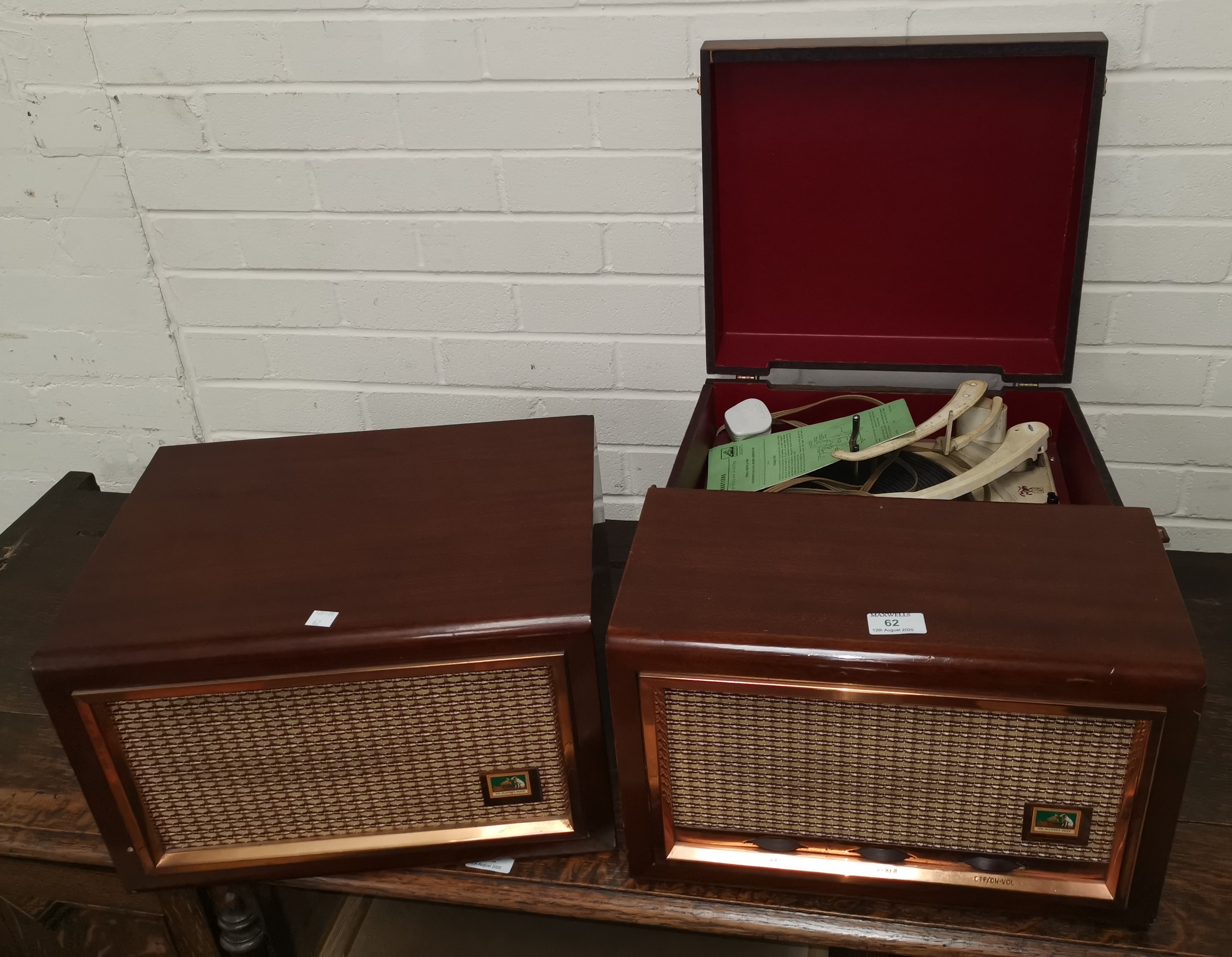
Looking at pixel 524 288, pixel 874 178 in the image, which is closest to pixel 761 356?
pixel 874 178

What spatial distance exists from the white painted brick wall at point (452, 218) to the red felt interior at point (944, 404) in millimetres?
172

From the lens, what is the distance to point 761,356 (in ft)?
4.11

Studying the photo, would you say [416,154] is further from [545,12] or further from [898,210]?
[898,210]

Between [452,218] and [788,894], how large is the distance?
0.87 metres

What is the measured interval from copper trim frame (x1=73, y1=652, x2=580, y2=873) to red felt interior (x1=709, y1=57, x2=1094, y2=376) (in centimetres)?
51

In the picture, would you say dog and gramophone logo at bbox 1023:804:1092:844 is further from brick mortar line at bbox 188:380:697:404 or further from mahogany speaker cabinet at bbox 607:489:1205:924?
brick mortar line at bbox 188:380:697:404

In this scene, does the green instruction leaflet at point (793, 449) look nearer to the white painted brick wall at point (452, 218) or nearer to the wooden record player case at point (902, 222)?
the wooden record player case at point (902, 222)

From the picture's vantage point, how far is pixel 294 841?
3.12ft

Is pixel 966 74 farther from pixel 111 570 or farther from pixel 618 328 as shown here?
pixel 111 570

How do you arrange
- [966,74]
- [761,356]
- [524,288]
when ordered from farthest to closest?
[524,288] → [761,356] → [966,74]

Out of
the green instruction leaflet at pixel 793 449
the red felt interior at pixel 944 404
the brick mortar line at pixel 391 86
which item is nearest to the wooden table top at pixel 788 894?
the red felt interior at pixel 944 404

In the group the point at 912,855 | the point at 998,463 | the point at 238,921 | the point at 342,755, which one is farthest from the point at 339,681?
the point at 998,463

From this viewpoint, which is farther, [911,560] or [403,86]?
[403,86]

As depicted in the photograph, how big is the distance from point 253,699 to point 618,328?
72cm
